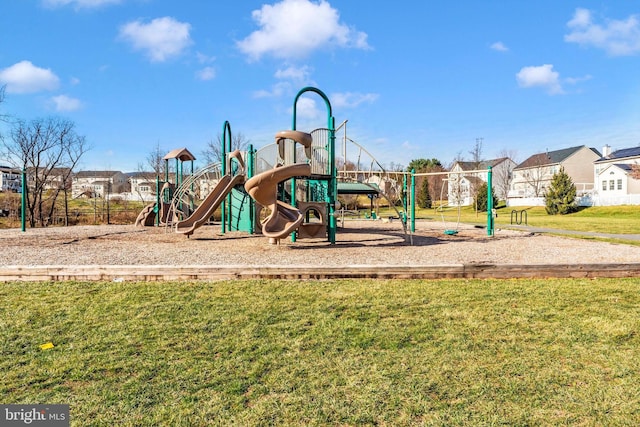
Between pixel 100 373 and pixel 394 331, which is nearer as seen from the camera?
pixel 100 373

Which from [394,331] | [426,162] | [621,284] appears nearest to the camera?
[394,331]

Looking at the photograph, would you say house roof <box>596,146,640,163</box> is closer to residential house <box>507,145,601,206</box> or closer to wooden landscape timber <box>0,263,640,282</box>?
residential house <box>507,145,601,206</box>

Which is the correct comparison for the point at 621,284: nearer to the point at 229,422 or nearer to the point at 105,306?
the point at 229,422

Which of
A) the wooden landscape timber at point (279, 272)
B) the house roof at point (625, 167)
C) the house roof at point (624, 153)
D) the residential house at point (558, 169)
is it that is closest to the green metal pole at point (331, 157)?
the wooden landscape timber at point (279, 272)

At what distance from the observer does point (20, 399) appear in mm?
3014

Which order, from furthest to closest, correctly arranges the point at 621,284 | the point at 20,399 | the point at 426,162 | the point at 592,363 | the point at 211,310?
1. the point at 426,162
2. the point at 621,284
3. the point at 211,310
4. the point at 592,363
5. the point at 20,399

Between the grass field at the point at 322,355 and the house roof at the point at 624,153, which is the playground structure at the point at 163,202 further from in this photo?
the house roof at the point at 624,153

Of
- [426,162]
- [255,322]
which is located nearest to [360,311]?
[255,322]

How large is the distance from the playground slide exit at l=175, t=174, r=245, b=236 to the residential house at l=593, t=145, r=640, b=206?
51415mm

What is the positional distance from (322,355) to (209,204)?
11004 millimetres

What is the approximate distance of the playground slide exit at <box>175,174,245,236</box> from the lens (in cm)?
1373

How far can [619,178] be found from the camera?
57.2m

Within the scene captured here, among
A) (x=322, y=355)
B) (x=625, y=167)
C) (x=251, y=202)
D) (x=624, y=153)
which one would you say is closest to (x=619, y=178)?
(x=625, y=167)

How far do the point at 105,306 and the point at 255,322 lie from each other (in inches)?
85.0
